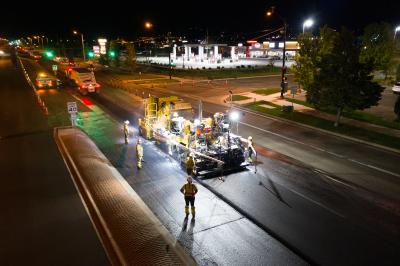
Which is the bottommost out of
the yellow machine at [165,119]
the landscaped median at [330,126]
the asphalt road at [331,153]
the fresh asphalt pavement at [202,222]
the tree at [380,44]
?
the fresh asphalt pavement at [202,222]

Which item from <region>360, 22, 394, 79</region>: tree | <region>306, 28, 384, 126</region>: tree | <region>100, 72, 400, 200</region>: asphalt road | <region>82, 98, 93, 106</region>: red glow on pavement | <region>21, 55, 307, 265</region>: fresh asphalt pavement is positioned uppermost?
<region>360, 22, 394, 79</region>: tree

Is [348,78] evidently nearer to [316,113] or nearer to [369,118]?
[369,118]

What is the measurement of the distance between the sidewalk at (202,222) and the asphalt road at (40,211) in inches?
91.1

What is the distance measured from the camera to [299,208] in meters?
11.2

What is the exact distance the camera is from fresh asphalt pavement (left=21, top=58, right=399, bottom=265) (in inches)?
354

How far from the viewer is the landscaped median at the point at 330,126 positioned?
1909cm

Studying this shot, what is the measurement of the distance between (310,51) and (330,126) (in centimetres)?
1019

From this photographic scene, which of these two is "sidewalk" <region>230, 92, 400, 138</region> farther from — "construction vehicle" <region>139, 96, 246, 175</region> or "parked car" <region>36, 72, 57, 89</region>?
"parked car" <region>36, 72, 57, 89</region>

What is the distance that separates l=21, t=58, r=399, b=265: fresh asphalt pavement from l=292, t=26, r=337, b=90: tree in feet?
51.3

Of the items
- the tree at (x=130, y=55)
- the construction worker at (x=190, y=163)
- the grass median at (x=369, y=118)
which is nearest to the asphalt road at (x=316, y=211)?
the construction worker at (x=190, y=163)

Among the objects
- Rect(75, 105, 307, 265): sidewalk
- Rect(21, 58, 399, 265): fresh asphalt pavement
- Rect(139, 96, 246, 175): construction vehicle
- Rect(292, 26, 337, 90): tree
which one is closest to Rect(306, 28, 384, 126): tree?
Rect(292, 26, 337, 90): tree

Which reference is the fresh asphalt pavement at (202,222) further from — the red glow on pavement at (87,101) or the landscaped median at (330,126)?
the red glow on pavement at (87,101)

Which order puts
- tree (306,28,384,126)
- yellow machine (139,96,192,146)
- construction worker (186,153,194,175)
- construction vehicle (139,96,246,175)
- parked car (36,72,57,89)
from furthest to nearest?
parked car (36,72,57,89)
tree (306,28,384,126)
yellow machine (139,96,192,146)
construction vehicle (139,96,246,175)
construction worker (186,153,194,175)

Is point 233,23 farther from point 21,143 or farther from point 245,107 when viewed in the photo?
point 21,143
